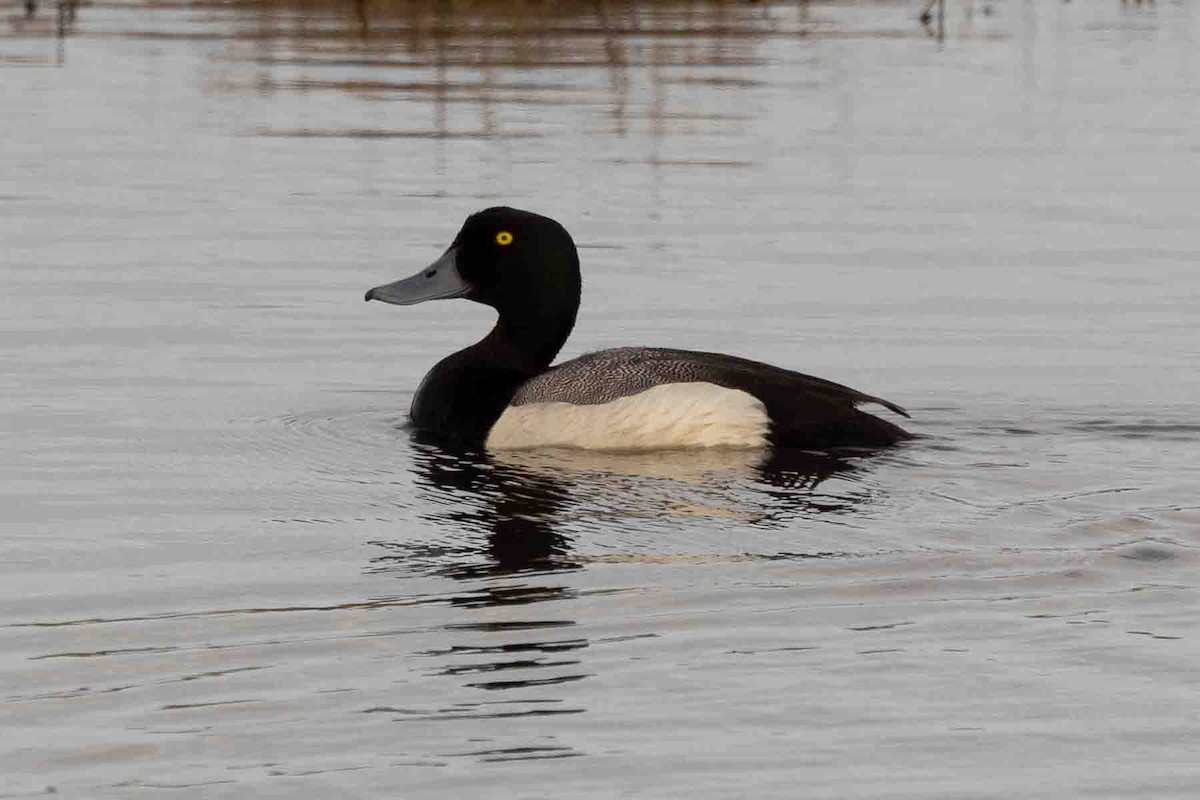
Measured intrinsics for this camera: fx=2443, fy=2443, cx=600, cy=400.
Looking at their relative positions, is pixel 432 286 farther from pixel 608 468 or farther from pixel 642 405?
pixel 608 468

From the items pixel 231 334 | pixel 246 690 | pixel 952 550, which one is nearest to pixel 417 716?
pixel 246 690

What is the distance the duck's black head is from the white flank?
3.72ft

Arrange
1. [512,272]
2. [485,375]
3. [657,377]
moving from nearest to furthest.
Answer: [657,377] → [485,375] → [512,272]

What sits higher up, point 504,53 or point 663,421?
point 504,53

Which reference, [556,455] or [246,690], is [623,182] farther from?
[246,690]

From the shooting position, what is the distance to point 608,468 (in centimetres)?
923

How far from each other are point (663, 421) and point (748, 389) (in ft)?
1.17

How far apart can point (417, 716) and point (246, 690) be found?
477mm

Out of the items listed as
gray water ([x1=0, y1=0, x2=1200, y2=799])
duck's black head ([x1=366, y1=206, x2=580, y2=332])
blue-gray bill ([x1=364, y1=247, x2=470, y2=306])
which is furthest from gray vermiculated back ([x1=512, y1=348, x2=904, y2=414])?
blue-gray bill ([x1=364, y1=247, x2=470, y2=306])

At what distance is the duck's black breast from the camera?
31.2 ft

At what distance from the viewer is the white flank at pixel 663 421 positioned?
375 inches

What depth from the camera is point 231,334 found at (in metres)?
12.2

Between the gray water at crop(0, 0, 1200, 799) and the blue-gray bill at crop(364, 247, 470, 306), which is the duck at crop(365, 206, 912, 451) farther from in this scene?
the blue-gray bill at crop(364, 247, 470, 306)

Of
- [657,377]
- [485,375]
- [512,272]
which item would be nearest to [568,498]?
[657,377]
